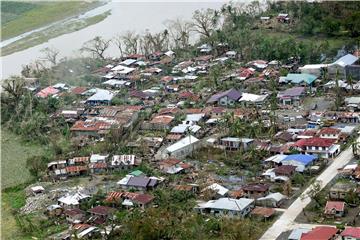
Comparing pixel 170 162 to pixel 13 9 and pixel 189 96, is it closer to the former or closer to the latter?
pixel 189 96

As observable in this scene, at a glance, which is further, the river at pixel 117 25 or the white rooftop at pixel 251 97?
the river at pixel 117 25

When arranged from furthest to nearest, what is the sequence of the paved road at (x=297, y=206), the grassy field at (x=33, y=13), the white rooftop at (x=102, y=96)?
1. the grassy field at (x=33, y=13)
2. the white rooftop at (x=102, y=96)
3. the paved road at (x=297, y=206)

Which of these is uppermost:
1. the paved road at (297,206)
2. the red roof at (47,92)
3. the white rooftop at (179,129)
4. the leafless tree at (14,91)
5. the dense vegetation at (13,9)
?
the dense vegetation at (13,9)

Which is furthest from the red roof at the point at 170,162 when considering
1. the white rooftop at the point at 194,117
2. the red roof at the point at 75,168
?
the white rooftop at the point at 194,117

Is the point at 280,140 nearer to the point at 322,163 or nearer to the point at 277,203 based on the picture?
the point at 322,163

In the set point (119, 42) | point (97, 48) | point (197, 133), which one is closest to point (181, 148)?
point (197, 133)

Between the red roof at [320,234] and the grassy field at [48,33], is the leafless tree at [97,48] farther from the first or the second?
the red roof at [320,234]
